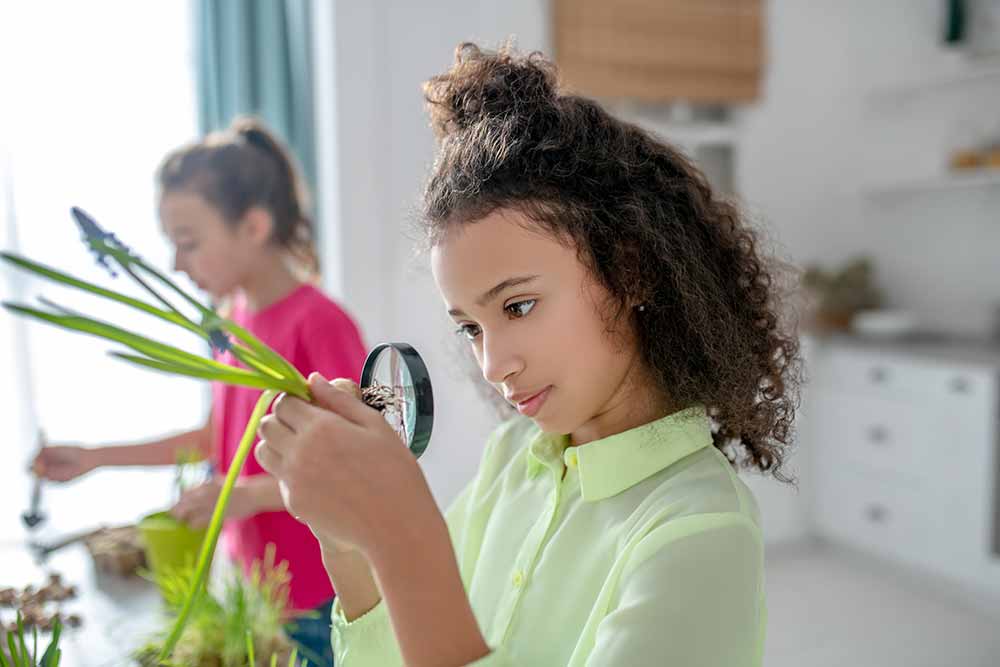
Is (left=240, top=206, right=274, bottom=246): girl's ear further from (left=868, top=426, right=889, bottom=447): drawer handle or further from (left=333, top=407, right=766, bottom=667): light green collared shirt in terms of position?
(left=868, top=426, right=889, bottom=447): drawer handle

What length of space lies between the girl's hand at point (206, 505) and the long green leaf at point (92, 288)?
1.98ft

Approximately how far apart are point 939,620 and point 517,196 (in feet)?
9.71

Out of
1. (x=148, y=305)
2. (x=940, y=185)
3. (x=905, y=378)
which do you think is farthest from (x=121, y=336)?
→ (x=940, y=185)

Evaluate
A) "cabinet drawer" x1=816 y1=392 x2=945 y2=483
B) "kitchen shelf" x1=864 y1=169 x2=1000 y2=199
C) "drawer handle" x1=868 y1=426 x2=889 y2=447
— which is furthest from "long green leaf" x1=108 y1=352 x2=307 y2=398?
"kitchen shelf" x1=864 y1=169 x2=1000 y2=199

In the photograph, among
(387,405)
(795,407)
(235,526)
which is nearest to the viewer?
(387,405)


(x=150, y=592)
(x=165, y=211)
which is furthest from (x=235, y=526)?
(x=165, y=211)

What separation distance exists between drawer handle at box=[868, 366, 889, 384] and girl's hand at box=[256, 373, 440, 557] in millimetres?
3184

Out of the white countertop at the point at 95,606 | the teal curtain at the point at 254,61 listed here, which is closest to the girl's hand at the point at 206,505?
the white countertop at the point at 95,606

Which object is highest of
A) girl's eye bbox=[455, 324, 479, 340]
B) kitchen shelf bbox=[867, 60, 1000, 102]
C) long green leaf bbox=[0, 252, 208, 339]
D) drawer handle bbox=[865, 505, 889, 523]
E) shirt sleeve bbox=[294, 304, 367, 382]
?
kitchen shelf bbox=[867, 60, 1000, 102]

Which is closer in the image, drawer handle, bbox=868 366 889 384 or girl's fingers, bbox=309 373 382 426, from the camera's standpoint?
girl's fingers, bbox=309 373 382 426

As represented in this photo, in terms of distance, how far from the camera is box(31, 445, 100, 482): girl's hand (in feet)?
4.47

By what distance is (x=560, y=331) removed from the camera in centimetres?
75

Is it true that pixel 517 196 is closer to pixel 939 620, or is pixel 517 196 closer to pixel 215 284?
pixel 215 284

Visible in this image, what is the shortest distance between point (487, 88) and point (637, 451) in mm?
393
